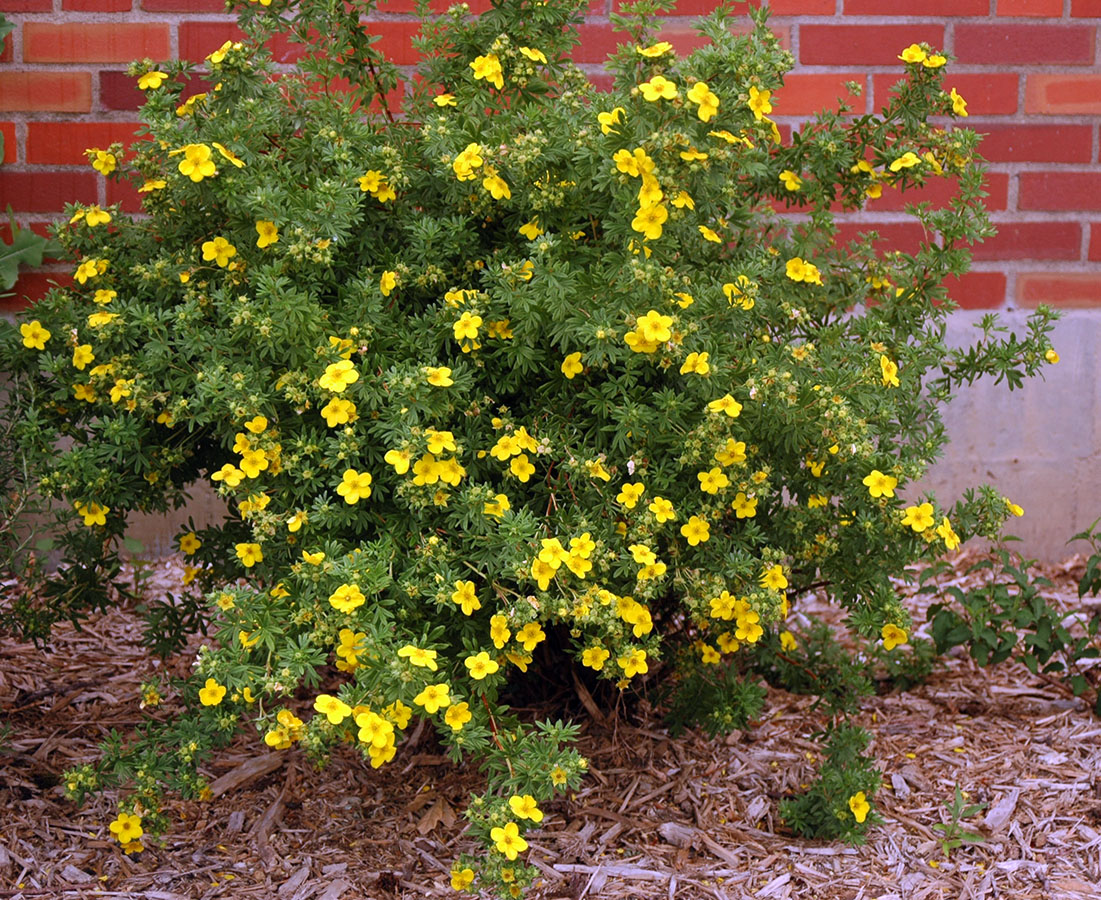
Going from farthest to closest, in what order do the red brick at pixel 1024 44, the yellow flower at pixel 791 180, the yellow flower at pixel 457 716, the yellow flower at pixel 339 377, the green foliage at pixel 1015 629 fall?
the red brick at pixel 1024 44 → the green foliage at pixel 1015 629 → the yellow flower at pixel 791 180 → the yellow flower at pixel 339 377 → the yellow flower at pixel 457 716

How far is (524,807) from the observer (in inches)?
62.6

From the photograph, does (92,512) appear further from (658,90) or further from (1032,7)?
(1032,7)

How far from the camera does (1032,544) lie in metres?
3.53

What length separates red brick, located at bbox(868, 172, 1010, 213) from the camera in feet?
10.9

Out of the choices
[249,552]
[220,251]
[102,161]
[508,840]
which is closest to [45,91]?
[102,161]

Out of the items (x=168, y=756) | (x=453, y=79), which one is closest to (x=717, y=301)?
(x=453, y=79)

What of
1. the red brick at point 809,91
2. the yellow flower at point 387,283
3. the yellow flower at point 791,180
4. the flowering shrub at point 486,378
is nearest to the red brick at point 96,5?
the flowering shrub at point 486,378

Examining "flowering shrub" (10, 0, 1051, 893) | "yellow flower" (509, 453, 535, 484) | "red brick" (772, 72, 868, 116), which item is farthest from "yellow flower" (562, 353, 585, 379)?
"red brick" (772, 72, 868, 116)

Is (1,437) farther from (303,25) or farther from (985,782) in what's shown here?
(985,782)

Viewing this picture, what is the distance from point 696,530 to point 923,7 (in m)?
2.14

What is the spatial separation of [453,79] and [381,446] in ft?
2.69

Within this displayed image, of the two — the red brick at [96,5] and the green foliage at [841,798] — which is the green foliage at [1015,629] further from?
the red brick at [96,5]

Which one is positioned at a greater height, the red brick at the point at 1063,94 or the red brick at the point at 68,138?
the red brick at the point at 1063,94

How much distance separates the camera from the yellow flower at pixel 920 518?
185cm
